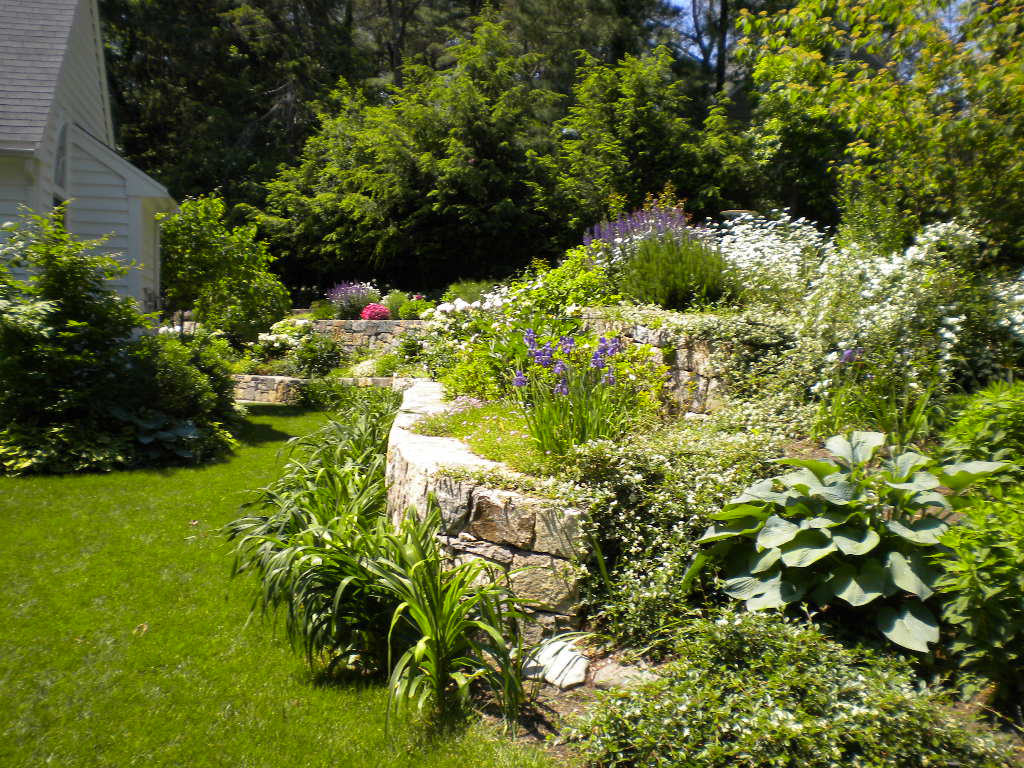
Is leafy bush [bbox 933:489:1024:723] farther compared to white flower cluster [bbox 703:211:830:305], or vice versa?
white flower cluster [bbox 703:211:830:305]

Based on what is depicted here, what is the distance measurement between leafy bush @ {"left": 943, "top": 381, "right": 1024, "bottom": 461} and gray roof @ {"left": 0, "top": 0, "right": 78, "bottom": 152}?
9429 mm

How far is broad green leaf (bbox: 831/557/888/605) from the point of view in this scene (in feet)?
8.34

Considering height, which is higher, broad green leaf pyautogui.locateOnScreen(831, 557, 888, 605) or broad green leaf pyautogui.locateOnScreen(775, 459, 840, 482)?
broad green leaf pyautogui.locateOnScreen(775, 459, 840, 482)

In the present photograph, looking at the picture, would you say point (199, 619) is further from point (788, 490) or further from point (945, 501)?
point (945, 501)

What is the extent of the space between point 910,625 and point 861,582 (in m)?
0.21

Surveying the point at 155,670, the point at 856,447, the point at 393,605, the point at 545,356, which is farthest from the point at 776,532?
the point at 155,670

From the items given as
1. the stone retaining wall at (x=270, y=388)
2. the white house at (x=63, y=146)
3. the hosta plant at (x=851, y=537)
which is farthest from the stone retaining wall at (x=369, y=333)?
the hosta plant at (x=851, y=537)

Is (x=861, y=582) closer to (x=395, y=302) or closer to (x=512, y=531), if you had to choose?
(x=512, y=531)

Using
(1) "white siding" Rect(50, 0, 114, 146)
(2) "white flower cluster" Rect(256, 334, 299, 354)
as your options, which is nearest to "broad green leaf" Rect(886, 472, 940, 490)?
(2) "white flower cluster" Rect(256, 334, 299, 354)

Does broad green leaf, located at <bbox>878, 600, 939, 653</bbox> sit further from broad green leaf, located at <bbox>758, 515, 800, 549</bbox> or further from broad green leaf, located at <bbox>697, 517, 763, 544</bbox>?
broad green leaf, located at <bbox>697, 517, 763, 544</bbox>

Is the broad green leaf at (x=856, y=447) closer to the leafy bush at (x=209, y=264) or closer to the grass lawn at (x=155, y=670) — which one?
the grass lawn at (x=155, y=670)

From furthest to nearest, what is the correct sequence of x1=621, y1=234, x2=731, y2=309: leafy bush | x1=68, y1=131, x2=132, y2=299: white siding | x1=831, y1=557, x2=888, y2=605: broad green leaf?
x1=68, y1=131, x2=132, y2=299: white siding < x1=621, y1=234, x2=731, y2=309: leafy bush < x1=831, y1=557, x2=888, y2=605: broad green leaf

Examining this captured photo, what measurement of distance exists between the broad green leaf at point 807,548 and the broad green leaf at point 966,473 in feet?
1.77

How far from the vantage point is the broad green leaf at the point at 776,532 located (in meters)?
2.72
